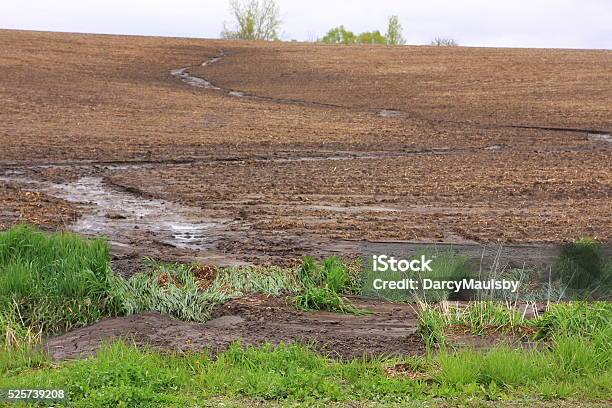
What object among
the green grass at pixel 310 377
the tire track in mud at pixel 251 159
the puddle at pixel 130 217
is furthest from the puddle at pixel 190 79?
the green grass at pixel 310 377

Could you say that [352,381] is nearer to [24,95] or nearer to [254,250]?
[254,250]

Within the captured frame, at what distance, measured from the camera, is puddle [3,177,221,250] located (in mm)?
12211

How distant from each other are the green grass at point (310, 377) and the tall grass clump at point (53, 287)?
1381 millimetres

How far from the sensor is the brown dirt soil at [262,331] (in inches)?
304

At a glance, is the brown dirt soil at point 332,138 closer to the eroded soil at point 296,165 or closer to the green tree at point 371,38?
the eroded soil at point 296,165

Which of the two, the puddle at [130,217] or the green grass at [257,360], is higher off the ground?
the green grass at [257,360]

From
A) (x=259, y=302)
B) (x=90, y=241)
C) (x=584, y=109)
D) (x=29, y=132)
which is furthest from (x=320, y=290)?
(x=584, y=109)

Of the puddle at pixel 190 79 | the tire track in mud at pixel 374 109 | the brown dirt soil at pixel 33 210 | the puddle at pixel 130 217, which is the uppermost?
the puddle at pixel 190 79

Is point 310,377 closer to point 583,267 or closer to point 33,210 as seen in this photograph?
point 583,267

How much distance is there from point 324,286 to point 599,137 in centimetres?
1669

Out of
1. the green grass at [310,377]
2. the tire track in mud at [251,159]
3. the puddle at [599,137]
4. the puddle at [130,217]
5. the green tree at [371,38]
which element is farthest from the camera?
the green tree at [371,38]

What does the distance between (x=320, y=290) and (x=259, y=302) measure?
2.14ft

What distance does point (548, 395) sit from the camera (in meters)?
6.62

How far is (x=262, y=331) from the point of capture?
818 cm
